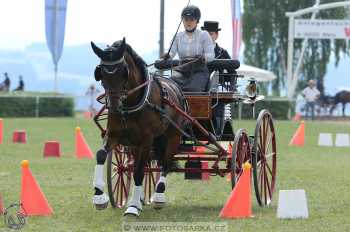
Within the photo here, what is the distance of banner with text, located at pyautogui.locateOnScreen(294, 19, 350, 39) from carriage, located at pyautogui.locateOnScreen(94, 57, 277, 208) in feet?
111

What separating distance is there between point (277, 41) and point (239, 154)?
5011 centimetres

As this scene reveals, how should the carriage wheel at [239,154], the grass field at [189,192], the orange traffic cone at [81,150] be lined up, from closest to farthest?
the grass field at [189,192] < the carriage wheel at [239,154] < the orange traffic cone at [81,150]

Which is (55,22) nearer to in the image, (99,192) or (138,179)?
(138,179)

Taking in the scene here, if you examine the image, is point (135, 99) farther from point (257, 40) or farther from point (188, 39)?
point (257, 40)

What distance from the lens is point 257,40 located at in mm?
60031

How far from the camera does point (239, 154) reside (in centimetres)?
1141

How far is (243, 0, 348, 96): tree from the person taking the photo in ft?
194

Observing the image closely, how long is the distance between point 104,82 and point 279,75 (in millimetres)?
53881

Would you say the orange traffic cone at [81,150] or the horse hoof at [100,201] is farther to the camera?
the orange traffic cone at [81,150]

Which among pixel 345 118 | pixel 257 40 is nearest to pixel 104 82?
pixel 345 118

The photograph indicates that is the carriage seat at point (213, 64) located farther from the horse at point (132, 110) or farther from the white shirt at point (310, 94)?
the white shirt at point (310, 94)

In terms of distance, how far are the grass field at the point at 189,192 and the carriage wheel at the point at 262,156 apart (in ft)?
0.62

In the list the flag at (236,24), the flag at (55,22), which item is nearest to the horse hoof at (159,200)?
the flag at (236,24)

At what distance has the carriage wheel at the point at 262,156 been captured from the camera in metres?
11.6
